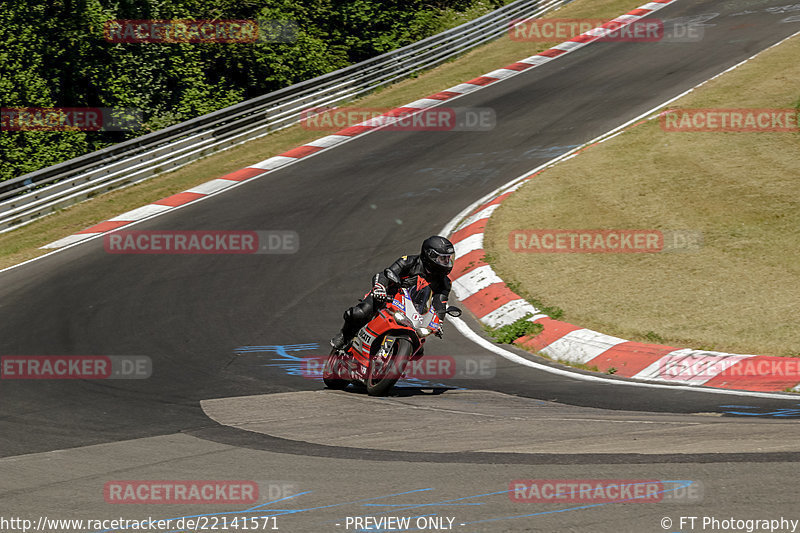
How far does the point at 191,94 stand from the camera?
1021 inches

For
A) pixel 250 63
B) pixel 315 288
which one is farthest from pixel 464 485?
pixel 250 63

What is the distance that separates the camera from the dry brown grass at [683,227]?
9.91m

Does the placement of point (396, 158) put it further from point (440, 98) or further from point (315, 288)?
point (315, 288)

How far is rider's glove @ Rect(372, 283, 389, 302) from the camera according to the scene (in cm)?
844
